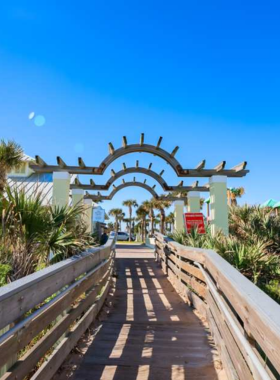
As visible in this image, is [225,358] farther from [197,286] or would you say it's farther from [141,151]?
[141,151]

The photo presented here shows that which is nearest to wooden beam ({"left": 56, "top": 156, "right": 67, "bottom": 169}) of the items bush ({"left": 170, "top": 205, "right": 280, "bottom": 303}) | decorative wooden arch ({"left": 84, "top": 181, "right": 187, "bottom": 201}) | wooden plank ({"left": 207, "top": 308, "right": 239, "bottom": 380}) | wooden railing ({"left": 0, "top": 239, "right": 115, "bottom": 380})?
decorative wooden arch ({"left": 84, "top": 181, "right": 187, "bottom": 201})

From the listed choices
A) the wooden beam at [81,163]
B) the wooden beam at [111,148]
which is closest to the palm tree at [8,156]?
the wooden beam at [81,163]

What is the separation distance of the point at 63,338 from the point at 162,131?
807cm

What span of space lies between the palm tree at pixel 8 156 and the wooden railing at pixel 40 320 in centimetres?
705

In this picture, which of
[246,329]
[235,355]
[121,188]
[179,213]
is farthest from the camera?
[179,213]

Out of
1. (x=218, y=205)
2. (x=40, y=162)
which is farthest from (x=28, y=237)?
(x=218, y=205)

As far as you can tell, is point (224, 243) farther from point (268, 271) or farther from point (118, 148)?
point (118, 148)

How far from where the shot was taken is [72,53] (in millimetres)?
9070

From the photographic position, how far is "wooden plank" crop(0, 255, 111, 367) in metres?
1.57

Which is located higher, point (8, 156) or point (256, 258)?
point (8, 156)

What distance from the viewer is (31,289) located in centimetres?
187

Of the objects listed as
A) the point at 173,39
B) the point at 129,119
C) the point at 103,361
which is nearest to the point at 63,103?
the point at 129,119

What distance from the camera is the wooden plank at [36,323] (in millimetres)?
1572

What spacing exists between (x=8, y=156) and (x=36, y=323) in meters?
8.41
